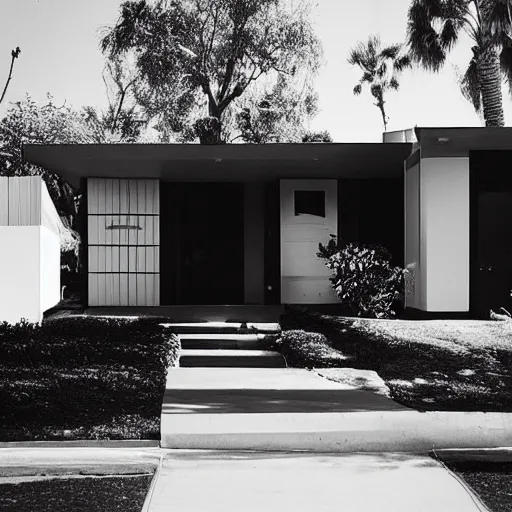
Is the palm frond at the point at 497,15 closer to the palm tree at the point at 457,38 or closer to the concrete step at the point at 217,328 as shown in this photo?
the palm tree at the point at 457,38

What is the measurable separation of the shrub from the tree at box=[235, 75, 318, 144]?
17432 mm

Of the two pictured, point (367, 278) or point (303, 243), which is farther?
point (303, 243)

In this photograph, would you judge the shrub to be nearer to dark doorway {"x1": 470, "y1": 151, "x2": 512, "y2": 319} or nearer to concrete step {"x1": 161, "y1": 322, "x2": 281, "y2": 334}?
dark doorway {"x1": 470, "y1": 151, "x2": 512, "y2": 319}

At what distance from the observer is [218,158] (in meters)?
14.1

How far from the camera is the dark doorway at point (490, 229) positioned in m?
13.9

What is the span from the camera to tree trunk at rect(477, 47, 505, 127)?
24.4 meters

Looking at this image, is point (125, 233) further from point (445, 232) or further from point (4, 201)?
point (445, 232)

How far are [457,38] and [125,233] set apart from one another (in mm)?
12815

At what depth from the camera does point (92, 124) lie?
117ft

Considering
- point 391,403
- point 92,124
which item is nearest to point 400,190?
point 391,403

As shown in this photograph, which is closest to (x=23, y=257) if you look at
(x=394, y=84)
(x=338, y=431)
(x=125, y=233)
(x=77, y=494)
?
(x=125, y=233)

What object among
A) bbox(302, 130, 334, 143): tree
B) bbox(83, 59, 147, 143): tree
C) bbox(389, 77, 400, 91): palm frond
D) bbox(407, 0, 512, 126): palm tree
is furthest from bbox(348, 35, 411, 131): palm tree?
bbox(407, 0, 512, 126): palm tree

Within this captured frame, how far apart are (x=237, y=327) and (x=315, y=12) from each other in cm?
2225

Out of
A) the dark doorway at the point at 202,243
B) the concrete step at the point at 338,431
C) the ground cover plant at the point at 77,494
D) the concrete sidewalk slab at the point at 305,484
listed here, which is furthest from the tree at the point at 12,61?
the ground cover plant at the point at 77,494
